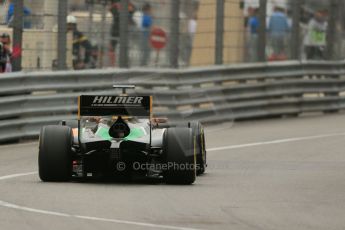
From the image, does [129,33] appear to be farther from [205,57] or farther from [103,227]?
[103,227]

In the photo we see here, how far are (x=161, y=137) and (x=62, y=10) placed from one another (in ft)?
21.6

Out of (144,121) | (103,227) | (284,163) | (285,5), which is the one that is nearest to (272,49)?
(285,5)

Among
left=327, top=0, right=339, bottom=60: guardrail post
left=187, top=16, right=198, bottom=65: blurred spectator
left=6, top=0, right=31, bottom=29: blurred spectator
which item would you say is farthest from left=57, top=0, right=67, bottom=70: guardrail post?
left=327, top=0, right=339, bottom=60: guardrail post

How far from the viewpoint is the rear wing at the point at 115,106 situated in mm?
12859

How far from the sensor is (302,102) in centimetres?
2456

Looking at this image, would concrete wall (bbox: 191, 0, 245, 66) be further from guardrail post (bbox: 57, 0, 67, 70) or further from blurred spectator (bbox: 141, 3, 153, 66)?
guardrail post (bbox: 57, 0, 67, 70)

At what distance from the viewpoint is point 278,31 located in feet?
79.8

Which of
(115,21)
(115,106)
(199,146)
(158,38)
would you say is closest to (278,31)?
(158,38)

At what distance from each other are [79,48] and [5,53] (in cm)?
139

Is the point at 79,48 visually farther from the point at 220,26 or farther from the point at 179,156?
the point at 179,156

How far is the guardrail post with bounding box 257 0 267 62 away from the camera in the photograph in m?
23.3

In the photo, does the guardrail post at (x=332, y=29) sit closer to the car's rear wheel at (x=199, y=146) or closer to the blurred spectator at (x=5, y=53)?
the blurred spectator at (x=5, y=53)

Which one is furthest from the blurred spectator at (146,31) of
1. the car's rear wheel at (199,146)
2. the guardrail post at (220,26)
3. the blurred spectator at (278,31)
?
the car's rear wheel at (199,146)

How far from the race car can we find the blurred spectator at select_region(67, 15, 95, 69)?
6.46 metres
